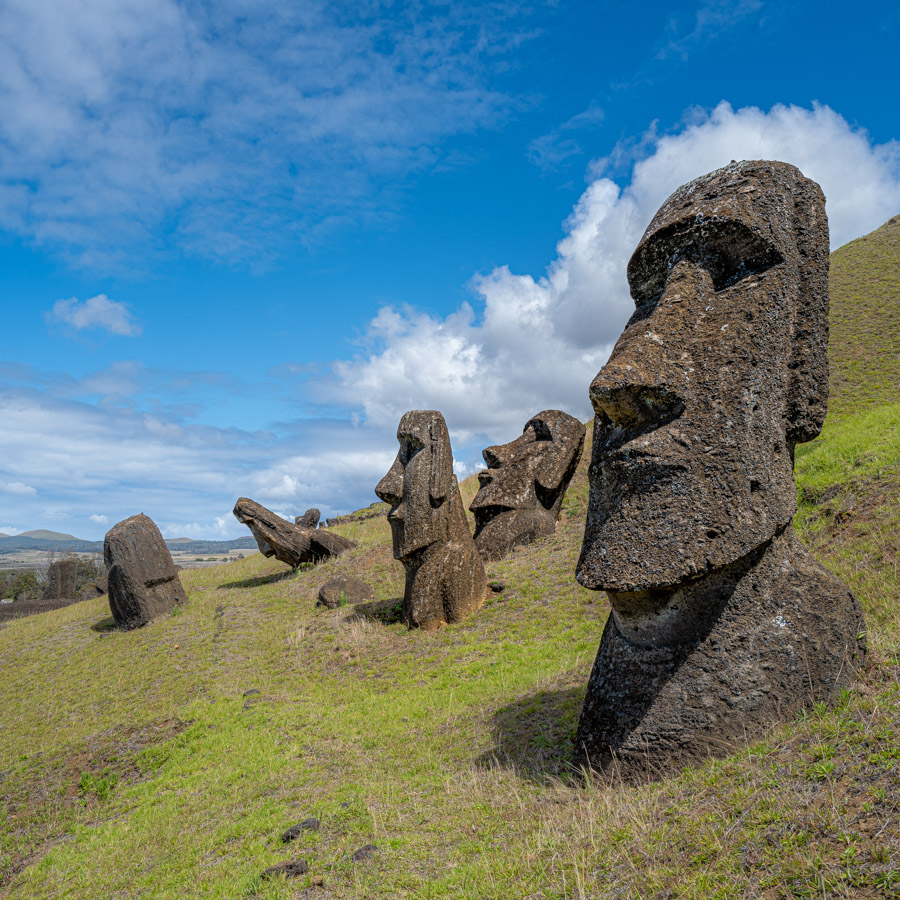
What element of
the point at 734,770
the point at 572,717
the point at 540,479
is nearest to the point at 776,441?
the point at 734,770

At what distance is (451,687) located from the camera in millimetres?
8945

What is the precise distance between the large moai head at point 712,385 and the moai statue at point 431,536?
7.24 metres

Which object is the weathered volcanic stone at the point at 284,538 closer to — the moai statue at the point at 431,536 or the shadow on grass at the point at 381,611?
the shadow on grass at the point at 381,611

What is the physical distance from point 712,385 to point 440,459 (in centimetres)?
813

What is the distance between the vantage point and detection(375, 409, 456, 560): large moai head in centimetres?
1209

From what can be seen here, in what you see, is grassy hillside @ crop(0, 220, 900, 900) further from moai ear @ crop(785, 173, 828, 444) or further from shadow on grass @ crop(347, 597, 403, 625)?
moai ear @ crop(785, 173, 828, 444)

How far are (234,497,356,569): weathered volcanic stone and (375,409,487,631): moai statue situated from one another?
831cm

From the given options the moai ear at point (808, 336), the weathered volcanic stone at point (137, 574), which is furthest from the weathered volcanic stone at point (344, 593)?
the moai ear at point (808, 336)

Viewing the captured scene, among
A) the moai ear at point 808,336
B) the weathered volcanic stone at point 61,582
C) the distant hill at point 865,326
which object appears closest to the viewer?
the moai ear at point 808,336

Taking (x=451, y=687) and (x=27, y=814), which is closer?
(x=27, y=814)

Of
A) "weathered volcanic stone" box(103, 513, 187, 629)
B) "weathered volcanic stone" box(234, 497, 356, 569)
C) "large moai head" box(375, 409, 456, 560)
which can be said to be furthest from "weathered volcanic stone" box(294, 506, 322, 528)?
"large moai head" box(375, 409, 456, 560)

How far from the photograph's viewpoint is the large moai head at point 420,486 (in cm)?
1209

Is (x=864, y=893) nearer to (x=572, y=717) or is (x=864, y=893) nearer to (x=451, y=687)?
(x=572, y=717)

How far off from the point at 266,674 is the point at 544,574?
5.56 meters
